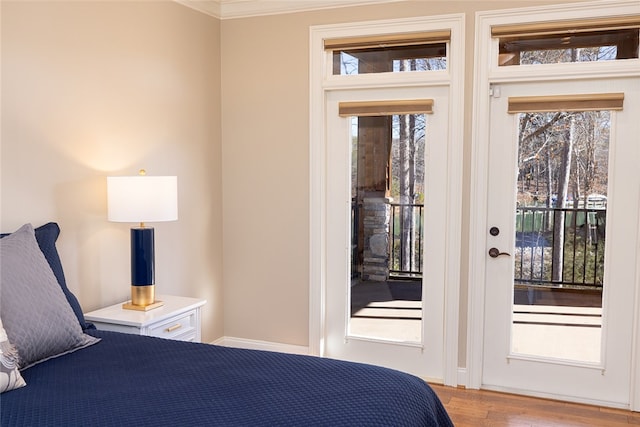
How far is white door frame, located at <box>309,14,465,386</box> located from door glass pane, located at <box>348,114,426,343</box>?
0.21m

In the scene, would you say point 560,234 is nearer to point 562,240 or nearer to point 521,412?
point 562,240

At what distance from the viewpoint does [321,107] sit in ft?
12.8

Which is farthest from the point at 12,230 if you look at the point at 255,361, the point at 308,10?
the point at 308,10

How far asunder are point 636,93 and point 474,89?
35.7 inches

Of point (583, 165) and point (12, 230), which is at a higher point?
point (583, 165)

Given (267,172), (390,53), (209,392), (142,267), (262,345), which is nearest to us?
(209,392)

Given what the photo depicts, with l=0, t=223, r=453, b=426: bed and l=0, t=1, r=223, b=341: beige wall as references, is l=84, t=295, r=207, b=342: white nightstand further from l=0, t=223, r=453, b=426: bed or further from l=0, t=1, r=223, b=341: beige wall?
l=0, t=223, r=453, b=426: bed

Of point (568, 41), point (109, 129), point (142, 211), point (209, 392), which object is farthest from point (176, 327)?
point (568, 41)

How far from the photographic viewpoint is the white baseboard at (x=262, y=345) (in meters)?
4.09

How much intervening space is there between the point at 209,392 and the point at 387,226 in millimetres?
2323

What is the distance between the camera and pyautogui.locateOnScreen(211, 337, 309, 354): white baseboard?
409 centimetres

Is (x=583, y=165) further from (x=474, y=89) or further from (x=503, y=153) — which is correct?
(x=474, y=89)

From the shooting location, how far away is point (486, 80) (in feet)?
11.4

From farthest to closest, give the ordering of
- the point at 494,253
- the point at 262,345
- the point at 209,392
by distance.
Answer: the point at 262,345 < the point at 494,253 < the point at 209,392
